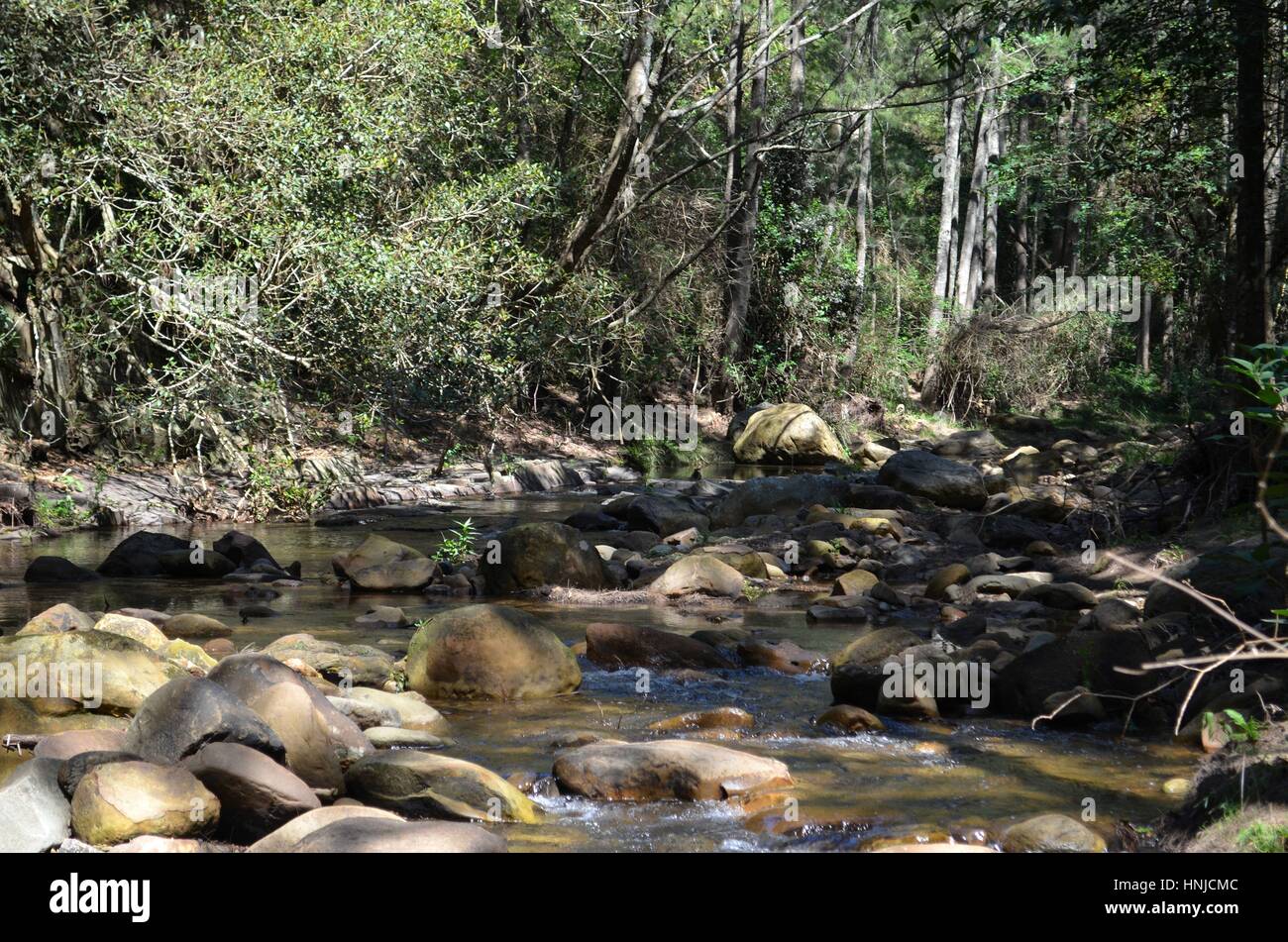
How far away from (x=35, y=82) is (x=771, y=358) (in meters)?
16.3

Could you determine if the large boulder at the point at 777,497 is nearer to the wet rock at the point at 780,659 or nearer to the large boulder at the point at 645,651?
the wet rock at the point at 780,659

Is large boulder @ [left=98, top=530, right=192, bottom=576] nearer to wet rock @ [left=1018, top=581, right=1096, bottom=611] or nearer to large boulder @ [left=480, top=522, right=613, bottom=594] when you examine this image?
large boulder @ [left=480, top=522, right=613, bottom=594]

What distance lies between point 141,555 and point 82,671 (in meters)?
4.99

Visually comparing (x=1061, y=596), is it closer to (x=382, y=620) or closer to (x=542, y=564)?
(x=542, y=564)

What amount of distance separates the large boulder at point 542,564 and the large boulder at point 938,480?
621 centimetres

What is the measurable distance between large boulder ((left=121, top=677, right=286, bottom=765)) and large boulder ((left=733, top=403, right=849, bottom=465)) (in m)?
16.7

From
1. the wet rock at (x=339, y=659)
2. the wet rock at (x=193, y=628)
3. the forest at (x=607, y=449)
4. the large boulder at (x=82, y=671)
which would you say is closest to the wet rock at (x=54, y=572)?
the forest at (x=607, y=449)

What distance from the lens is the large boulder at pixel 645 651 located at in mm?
7484

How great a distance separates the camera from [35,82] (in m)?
12.3

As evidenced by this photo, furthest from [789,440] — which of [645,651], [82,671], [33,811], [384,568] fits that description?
[33,811]

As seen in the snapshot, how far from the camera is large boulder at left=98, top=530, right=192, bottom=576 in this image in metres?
10.4

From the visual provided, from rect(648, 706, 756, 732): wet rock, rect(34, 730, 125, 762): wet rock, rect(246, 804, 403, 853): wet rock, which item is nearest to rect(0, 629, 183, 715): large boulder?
rect(34, 730, 125, 762): wet rock

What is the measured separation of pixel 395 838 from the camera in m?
3.84
